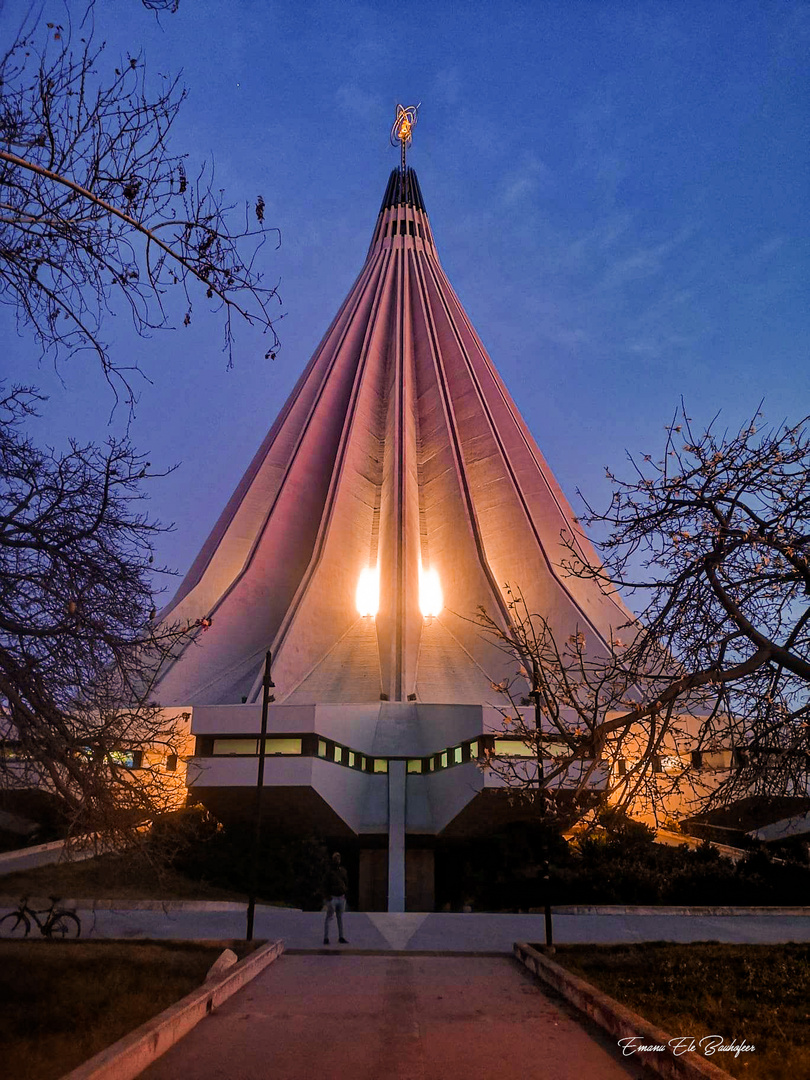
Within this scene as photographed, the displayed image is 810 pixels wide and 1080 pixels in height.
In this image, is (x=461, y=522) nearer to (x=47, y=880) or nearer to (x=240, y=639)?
(x=240, y=639)

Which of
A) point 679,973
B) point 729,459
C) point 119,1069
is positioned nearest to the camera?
point 119,1069

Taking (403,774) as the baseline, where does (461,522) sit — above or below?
above

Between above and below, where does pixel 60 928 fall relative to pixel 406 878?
below

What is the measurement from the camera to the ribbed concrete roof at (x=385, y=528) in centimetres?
2550

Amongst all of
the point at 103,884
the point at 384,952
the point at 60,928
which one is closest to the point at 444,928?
the point at 384,952

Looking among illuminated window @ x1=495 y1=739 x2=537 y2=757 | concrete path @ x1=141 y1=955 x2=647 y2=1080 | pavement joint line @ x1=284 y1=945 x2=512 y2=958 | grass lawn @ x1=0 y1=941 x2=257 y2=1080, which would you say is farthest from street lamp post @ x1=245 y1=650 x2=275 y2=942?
illuminated window @ x1=495 y1=739 x2=537 y2=757

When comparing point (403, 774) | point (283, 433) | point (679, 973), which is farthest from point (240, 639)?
point (679, 973)

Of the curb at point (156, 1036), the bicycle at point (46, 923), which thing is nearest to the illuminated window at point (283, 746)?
the bicycle at point (46, 923)

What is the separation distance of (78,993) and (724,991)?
4601 mm

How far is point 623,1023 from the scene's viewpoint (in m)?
4.65

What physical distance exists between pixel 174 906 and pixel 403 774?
8583 mm

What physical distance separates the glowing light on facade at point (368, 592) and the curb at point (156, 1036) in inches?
864

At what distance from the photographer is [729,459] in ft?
17.8

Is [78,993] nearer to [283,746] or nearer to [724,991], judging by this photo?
[724,991]
